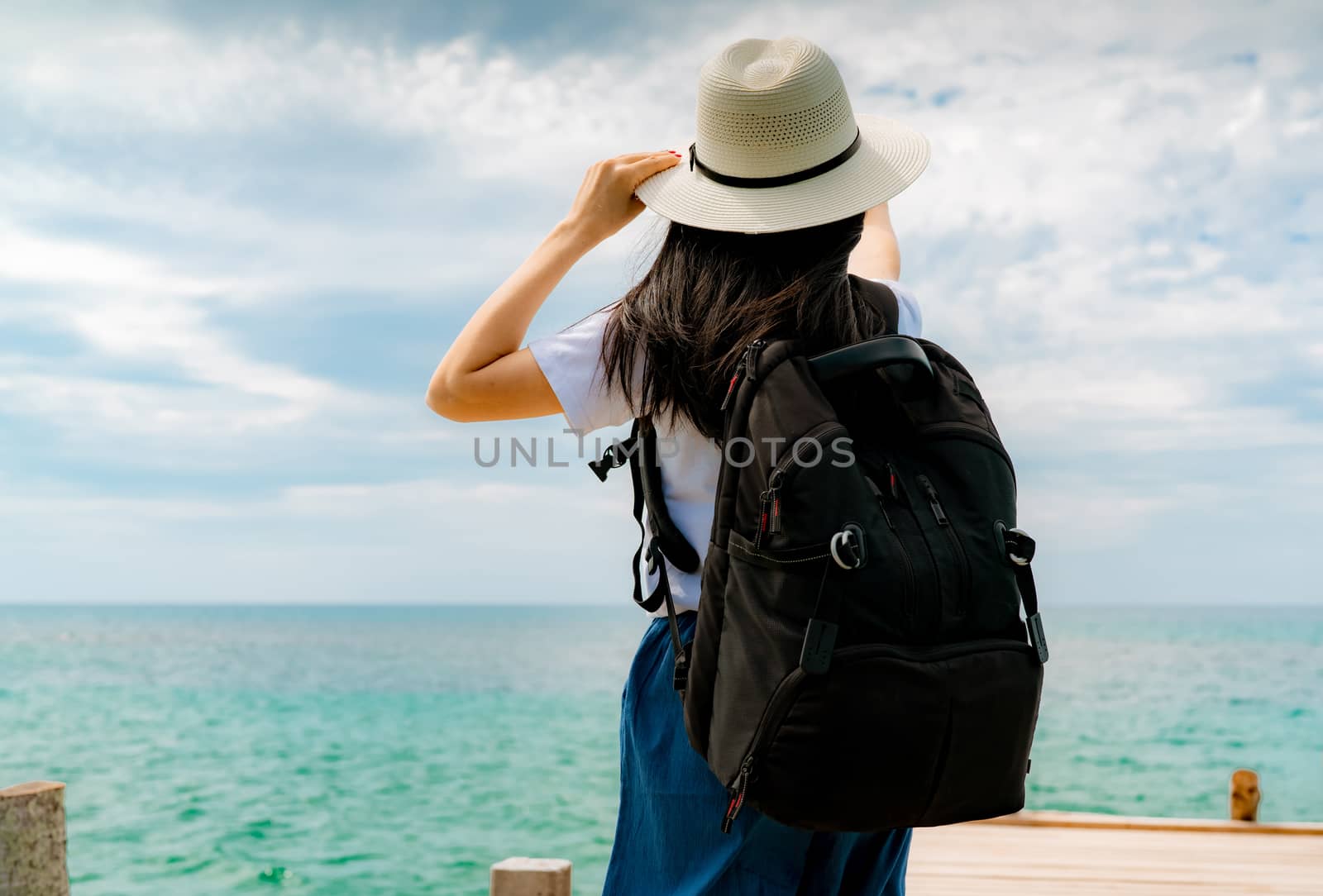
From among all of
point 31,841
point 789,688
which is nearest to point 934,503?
point 789,688

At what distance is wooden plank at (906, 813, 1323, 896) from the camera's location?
3496 mm

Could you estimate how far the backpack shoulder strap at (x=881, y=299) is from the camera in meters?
1.33

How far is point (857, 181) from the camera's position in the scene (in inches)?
52.2

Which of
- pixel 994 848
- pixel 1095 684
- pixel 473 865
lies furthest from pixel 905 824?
pixel 1095 684

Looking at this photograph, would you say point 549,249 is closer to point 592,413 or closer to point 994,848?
point 592,413

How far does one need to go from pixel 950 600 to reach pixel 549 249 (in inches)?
27.4

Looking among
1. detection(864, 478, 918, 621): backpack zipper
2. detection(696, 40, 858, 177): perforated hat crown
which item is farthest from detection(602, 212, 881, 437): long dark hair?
detection(864, 478, 918, 621): backpack zipper

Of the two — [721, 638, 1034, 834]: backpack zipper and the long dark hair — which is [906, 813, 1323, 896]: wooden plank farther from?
the long dark hair

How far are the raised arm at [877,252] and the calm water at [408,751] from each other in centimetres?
935

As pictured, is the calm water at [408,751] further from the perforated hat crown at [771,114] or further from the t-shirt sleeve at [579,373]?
the perforated hat crown at [771,114]

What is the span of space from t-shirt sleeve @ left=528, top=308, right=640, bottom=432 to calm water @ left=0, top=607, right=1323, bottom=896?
374 inches

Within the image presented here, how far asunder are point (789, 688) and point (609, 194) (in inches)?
28.3

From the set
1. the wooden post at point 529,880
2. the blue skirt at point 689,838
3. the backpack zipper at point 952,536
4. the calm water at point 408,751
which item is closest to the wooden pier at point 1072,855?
the wooden post at point 529,880

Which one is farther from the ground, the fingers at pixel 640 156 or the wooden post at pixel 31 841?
the fingers at pixel 640 156
